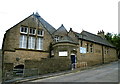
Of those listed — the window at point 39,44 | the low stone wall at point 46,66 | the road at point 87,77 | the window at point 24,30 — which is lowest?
the road at point 87,77

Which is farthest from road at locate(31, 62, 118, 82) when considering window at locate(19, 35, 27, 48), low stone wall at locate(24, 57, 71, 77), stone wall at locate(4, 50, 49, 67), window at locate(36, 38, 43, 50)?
window at locate(19, 35, 27, 48)

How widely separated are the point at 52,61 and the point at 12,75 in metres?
5.99

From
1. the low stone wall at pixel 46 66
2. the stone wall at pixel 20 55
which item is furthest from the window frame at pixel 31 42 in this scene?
the low stone wall at pixel 46 66

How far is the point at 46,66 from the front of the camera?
57.7 feet

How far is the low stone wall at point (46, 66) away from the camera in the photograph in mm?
15852

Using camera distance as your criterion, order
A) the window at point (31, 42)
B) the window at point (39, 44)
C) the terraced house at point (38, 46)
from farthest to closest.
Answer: the window at point (39, 44), the window at point (31, 42), the terraced house at point (38, 46)

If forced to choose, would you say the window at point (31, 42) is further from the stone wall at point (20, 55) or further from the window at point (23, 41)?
the stone wall at point (20, 55)

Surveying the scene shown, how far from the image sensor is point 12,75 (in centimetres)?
1407

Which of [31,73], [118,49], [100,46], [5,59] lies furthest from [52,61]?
[118,49]

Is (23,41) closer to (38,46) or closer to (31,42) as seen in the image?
(31,42)

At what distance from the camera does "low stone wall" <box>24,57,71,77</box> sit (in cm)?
1585

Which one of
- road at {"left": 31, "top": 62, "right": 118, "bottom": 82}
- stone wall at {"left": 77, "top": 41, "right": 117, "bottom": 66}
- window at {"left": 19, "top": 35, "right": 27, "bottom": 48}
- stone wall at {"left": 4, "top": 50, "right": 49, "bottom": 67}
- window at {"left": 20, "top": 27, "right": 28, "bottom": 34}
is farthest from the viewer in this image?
stone wall at {"left": 77, "top": 41, "right": 117, "bottom": 66}

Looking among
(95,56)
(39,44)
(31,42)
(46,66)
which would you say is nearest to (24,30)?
(31,42)

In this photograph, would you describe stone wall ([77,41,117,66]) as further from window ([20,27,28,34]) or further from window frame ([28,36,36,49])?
window ([20,27,28,34])
